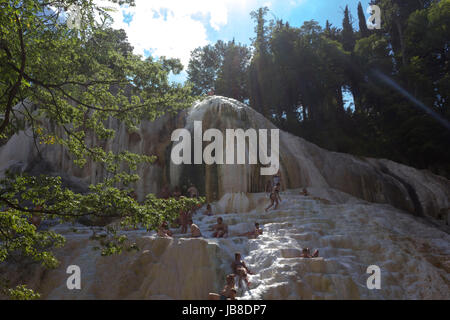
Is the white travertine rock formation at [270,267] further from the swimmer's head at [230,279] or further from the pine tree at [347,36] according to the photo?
the pine tree at [347,36]

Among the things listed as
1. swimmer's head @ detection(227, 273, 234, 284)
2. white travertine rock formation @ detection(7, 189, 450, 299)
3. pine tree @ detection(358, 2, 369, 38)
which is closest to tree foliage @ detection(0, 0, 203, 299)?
white travertine rock formation @ detection(7, 189, 450, 299)

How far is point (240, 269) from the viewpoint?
668 centimetres

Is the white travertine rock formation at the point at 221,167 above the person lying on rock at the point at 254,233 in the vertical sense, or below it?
above

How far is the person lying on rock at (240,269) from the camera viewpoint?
21.9ft

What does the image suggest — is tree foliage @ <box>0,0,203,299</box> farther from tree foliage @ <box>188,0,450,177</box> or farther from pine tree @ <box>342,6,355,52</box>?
pine tree @ <box>342,6,355,52</box>

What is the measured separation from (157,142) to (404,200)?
11041 mm

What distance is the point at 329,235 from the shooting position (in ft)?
28.4

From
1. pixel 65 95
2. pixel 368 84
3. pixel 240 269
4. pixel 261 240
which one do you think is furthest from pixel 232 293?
pixel 368 84

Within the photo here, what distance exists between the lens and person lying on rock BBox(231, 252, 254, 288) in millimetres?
6660

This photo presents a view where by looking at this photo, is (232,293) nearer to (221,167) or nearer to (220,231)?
(220,231)

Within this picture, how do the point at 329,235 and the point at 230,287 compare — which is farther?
the point at 329,235

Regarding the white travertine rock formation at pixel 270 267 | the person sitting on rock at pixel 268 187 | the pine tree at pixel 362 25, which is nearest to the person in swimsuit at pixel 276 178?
the person sitting on rock at pixel 268 187
